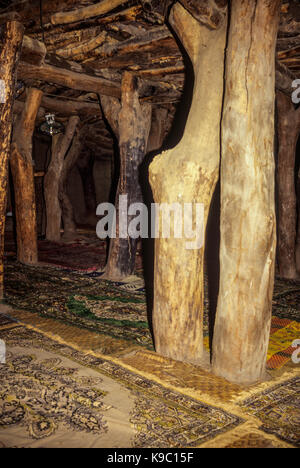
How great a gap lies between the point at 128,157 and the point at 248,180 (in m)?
3.34

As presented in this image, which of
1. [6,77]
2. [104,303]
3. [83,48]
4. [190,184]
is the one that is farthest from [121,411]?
[83,48]

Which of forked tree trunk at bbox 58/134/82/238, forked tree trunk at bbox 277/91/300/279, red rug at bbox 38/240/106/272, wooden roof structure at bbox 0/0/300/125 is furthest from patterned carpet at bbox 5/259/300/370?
forked tree trunk at bbox 58/134/82/238

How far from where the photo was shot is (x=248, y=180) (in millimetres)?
2490

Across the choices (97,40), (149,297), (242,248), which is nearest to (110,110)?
(97,40)

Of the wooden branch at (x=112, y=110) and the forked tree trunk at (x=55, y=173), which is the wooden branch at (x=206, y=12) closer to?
the wooden branch at (x=112, y=110)

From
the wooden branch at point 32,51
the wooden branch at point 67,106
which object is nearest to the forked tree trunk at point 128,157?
the wooden branch at point 32,51

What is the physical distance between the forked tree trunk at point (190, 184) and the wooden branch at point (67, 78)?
2.57 meters

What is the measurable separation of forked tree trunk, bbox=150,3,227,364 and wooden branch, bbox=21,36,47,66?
217 cm

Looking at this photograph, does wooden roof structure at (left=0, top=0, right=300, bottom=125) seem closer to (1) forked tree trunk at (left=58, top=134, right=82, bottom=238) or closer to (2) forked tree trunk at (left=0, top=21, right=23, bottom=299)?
(2) forked tree trunk at (left=0, top=21, right=23, bottom=299)

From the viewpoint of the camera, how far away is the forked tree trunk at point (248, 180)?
2.48 meters

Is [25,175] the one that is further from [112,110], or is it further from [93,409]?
[93,409]

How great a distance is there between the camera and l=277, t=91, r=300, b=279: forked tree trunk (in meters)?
5.96

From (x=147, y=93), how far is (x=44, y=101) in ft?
8.98
